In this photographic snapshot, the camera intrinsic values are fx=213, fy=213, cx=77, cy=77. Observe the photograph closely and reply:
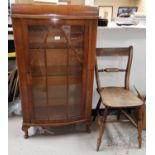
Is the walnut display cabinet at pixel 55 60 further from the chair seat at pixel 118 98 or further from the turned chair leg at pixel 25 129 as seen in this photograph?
→ the chair seat at pixel 118 98

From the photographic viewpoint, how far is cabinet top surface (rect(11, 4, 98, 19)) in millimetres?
1506

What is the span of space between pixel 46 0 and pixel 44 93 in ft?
4.81

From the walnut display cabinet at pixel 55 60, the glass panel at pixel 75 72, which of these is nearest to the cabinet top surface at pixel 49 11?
the walnut display cabinet at pixel 55 60

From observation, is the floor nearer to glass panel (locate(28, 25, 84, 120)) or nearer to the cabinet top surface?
glass panel (locate(28, 25, 84, 120))

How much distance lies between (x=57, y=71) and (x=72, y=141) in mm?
666

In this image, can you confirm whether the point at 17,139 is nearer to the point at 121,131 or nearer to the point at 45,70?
the point at 45,70

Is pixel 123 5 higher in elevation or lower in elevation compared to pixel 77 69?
higher

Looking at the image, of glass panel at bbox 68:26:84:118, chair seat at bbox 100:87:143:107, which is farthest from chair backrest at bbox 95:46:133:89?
glass panel at bbox 68:26:84:118

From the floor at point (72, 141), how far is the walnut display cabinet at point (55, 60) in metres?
0.12

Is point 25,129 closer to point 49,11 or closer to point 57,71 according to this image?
point 57,71

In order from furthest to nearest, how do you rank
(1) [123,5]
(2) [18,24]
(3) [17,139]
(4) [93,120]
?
(1) [123,5]
(4) [93,120]
(3) [17,139]
(2) [18,24]

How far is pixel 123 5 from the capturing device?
12.6 ft

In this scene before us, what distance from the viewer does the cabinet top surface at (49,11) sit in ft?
4.94
